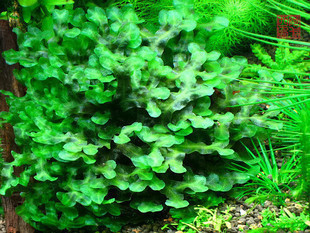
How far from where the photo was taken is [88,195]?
2.23 meters

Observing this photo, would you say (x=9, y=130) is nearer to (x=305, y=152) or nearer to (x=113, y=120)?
(x=113, y=120)

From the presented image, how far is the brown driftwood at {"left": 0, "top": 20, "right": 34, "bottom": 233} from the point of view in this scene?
255 cm

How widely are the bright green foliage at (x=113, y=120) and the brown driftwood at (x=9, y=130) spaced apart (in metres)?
0.14

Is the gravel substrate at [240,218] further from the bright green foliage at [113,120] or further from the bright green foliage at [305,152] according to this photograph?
the bright green foliage at [305,152]

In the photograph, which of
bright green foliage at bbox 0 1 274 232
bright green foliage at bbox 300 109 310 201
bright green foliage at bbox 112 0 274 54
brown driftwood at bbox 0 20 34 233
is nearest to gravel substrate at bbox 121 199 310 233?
bright green foliage at bbox 0 1 274 232

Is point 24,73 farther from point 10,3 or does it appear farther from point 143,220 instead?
point 143,220

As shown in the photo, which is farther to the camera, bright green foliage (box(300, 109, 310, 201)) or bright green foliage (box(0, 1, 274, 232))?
bright green foliage (box(0, 1, 274, 232))

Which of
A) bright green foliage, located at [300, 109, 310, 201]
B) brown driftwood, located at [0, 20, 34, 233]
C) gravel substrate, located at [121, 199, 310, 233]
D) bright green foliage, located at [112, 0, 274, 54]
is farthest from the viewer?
bright green foliage, located at [112, 0, 274, 54]

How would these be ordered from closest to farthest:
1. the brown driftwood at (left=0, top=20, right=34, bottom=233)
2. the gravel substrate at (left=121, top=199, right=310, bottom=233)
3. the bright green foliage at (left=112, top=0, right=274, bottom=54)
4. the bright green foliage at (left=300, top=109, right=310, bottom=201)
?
the bright green foliage at (left=300, top=109, right=310, bottom=201)
the gravel substrate at (left=121, top=199, right=310, bottom=233)
the brown driftwood at (left=0, top=20, right=34, bottom=233)
the bright green foliage at (left=112, top=0, right=274, bottom=54)

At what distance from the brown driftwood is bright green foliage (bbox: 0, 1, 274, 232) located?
136 millimetres

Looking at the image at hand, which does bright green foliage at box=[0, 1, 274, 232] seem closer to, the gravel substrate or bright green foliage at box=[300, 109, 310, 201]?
the gravel substrate

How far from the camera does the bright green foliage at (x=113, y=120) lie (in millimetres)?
2266

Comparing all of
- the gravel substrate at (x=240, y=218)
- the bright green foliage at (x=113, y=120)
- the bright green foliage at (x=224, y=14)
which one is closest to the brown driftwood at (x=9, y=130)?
the bright green foliage at (x=113, y=120)

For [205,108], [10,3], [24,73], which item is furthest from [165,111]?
[10,3]
